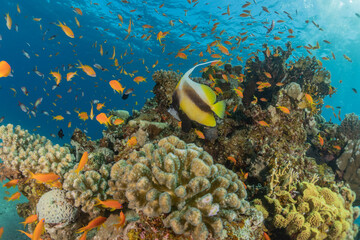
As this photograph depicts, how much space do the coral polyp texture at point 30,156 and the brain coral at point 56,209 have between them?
89cm

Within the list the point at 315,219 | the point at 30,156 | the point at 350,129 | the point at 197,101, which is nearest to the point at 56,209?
the point at 30,156

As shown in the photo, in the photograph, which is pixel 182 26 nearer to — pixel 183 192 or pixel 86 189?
pixel 86 189

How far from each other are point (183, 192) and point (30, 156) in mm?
4274

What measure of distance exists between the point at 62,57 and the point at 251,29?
5354 centimetres

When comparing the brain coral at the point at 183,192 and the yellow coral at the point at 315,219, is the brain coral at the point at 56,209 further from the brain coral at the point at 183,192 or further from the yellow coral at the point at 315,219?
the yellow coral at the point at 315,219

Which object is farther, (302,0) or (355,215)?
(302,0)

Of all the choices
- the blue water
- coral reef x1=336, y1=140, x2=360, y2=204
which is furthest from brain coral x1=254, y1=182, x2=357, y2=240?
the blue water

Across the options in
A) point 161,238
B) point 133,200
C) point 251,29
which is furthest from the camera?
point 251,29

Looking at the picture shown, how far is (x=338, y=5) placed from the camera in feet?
78.9

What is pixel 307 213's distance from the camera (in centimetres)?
344

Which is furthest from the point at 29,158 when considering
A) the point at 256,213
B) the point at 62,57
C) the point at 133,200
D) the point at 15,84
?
the point at 15,84

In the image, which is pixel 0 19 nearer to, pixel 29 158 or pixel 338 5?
pixel 29 158

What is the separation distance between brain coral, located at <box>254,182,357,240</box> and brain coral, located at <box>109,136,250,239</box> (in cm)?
139

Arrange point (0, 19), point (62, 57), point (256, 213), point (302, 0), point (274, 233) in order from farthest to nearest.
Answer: point (62, 57) → point (0, 19) → point (302, 0) → point (274, 233) → point (256, 213)
